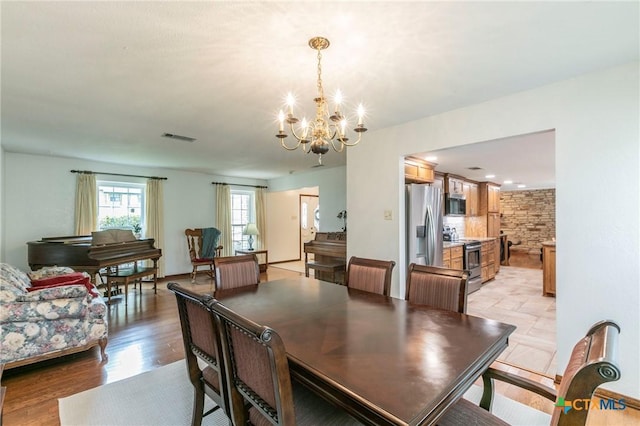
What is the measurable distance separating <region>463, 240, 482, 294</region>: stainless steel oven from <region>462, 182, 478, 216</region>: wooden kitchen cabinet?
4.21 feet

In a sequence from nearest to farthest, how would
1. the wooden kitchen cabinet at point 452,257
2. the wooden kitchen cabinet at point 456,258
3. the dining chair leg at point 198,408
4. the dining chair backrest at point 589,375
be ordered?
the dining chair backrest at point 589,375
the dining chair leg at point 198,408
the wooden kitchen cabinet at point 452,257
the wooden kitchen cabinet at point 456,258

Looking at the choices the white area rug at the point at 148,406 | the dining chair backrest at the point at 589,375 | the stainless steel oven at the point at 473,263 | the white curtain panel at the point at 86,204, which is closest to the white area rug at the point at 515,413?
the white area rug at the point at 148,406

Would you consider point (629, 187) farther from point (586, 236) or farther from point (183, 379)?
point (183, 379)

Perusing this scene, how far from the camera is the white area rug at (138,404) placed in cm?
203

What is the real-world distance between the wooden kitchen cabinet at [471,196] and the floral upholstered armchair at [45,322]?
6.66 metres

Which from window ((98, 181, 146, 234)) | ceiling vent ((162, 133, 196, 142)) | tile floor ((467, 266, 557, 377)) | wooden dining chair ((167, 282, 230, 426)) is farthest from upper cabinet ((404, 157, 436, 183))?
window ((98, 181, 146, 234))

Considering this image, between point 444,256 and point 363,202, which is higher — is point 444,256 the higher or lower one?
the lower one

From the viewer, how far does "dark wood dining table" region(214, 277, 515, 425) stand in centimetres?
100

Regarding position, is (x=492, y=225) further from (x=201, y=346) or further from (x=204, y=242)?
(x=201, y=346)

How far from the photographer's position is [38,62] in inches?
82.9

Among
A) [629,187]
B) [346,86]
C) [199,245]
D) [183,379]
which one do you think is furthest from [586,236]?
[199,245]

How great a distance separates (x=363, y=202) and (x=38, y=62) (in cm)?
335

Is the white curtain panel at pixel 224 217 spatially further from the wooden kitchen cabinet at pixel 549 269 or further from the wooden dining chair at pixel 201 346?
the wooden kitchen cabinet at pixel 549 269

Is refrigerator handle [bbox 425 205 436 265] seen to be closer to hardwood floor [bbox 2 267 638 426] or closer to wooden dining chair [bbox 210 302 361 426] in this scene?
hardwood floor [bbox 2 267 638 426]
